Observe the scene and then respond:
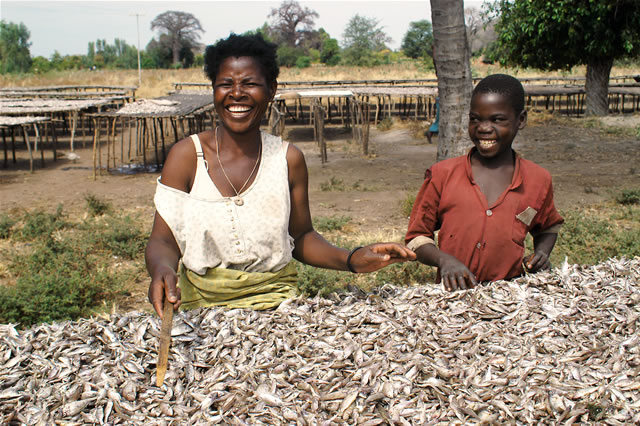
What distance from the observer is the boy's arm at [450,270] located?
218cm

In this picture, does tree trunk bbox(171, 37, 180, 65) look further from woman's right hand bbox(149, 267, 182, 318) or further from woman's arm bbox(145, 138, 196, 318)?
woman's right hand bbox(149, 267, 182, 318)

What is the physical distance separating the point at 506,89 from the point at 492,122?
0.14 meters

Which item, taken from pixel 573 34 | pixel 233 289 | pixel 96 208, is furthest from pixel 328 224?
pixel 573 34

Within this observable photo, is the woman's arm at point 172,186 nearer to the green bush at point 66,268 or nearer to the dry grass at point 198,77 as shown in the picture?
the green bush at point 66,268

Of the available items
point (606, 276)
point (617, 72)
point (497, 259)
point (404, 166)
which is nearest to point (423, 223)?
point (497, 259)

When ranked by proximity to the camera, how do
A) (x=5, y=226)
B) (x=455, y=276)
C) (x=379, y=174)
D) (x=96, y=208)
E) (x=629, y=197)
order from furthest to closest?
(x=379, y=174) → (x=96, y=208) → (x=629, y=197) → (x=5, y=226) → (x=455, y=276)

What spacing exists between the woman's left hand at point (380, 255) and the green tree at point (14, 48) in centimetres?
4323

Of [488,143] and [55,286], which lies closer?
[488,143]

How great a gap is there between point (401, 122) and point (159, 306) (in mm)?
16818

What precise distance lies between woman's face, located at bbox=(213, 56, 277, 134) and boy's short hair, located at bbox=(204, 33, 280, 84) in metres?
0.02

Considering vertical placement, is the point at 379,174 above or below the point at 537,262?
below

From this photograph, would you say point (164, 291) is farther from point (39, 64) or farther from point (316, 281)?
point (39, 64)

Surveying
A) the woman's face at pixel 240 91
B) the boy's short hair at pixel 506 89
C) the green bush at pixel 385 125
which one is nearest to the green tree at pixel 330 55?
the green bush at pixel 385 125

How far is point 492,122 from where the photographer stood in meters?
2.29
